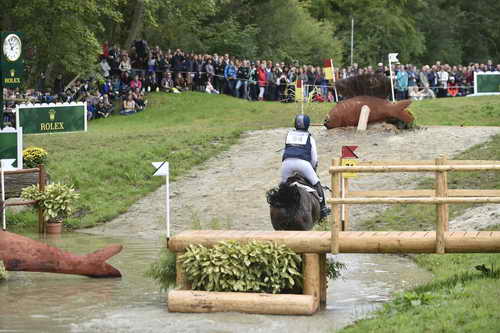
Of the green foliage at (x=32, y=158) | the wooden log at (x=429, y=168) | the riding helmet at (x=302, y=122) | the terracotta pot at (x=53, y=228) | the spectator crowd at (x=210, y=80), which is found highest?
the spectator crowd at (x=210, y=80)

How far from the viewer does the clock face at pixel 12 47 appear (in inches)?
848

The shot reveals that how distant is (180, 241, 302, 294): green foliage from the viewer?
12.3 metres

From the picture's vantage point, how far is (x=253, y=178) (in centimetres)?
2486

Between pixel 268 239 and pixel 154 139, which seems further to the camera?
pixel 154 139

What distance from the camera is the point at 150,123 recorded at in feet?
114

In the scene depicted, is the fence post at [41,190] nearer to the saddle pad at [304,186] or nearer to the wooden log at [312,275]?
the saddle pad at [304,186]

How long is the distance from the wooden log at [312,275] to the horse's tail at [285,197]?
5.21 feet

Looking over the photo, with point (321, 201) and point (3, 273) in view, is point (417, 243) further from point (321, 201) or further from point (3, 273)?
point (3, 273)

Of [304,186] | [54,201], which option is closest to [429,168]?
[304,186]

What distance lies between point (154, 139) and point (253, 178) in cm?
498

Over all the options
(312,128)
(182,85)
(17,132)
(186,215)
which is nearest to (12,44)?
(17,132)

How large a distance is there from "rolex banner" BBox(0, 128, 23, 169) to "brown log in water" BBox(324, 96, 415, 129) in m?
9.55

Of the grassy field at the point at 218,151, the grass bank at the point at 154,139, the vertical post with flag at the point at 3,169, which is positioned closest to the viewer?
the grassy field at the point at 218,151

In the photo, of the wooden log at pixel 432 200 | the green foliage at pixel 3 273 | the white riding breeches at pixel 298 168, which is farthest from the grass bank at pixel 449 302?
the green foliage at pixel 3 273
